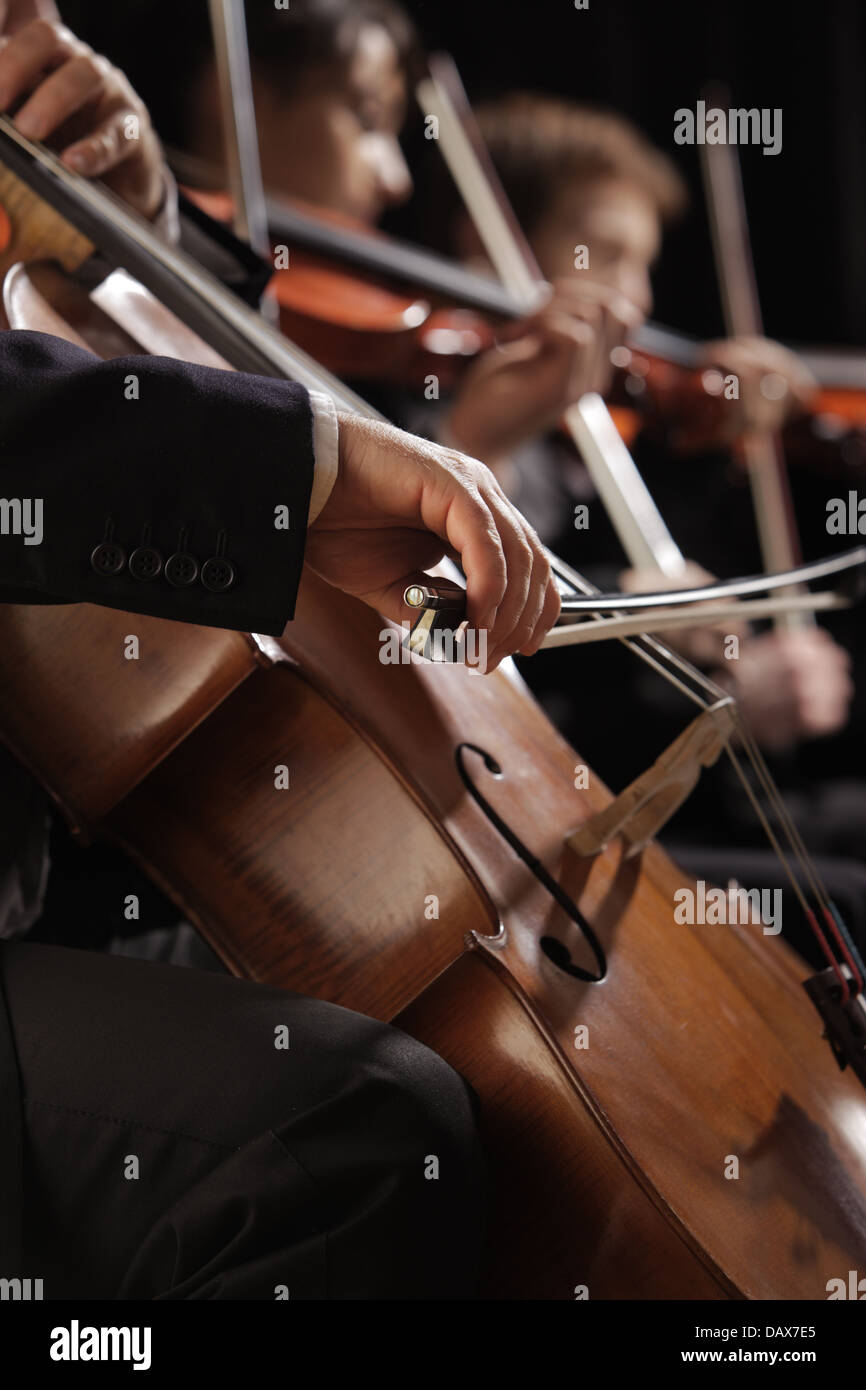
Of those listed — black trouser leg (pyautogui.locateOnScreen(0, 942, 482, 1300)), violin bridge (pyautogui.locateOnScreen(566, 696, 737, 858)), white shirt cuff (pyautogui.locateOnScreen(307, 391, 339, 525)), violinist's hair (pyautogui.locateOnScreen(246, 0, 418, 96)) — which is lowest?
black trouser leg (pyautogui.locateOnScreen(0, 942, 482, 1300))

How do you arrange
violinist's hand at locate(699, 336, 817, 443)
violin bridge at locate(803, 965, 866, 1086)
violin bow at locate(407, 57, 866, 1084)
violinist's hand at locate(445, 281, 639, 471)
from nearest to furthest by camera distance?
violin bridge at locate(803, 965, 866, 1086), violinist's hand at locate(445, 281, 639, 471), violin bow at locate(407, 57, 866, 1084), violinist's hand at locate(699, 336, 817, 443)

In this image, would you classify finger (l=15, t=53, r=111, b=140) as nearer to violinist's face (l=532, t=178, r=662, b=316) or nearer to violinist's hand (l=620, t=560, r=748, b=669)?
violinist's hand (l=620, t=560, r=748, b=669)

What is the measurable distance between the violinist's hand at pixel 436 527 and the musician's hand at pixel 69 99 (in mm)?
379

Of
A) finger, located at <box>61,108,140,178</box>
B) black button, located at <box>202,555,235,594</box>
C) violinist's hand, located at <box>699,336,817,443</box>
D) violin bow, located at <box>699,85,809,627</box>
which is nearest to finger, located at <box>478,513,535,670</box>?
black button, located at <box>202,555,235,594</box>

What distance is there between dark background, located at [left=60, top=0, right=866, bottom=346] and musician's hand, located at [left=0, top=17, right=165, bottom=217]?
1.65 m

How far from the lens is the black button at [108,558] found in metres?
0.51

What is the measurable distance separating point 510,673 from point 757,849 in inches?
36.4

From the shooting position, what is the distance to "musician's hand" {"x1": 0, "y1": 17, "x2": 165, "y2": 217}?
754 millimetres

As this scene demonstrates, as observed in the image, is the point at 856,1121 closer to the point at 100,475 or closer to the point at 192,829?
the point at 192,829

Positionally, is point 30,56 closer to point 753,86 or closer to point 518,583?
point 518,583

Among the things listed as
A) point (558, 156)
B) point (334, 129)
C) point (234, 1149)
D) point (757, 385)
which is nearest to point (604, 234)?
point (558, 156)

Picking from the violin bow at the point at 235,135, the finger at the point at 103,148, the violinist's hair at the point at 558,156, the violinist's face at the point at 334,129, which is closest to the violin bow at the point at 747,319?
the violinist's hair at the point at 558,156

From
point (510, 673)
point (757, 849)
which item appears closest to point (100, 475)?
point (510, 673)

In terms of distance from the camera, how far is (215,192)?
143 cm
